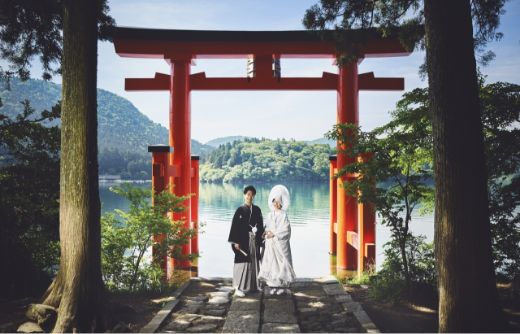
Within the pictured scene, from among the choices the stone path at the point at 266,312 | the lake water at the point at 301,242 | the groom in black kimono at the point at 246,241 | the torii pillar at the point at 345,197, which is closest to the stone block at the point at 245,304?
the stone path at the point at 266,312

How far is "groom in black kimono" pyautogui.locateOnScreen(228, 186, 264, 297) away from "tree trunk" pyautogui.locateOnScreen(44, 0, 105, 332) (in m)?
2.18

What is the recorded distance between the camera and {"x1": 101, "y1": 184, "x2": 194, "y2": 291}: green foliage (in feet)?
19.7

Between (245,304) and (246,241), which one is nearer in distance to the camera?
(245,304)

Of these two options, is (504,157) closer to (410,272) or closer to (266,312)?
(410,272)

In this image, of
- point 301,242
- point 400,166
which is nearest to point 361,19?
point 400,166

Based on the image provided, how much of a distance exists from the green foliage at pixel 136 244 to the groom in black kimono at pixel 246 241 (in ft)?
3.62

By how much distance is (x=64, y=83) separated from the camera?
14.2 feet

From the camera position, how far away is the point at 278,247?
20.2 ft

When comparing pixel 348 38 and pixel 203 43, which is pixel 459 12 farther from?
pixel 203 43

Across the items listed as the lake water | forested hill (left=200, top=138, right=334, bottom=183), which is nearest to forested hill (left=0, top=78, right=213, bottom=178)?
forested hill (left=200, top=138, right=334, bottom=183)

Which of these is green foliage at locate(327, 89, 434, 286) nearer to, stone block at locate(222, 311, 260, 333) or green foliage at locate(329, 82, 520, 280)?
green foliage at locate(329, 82, 520, 280)

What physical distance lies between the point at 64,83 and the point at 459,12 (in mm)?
4182

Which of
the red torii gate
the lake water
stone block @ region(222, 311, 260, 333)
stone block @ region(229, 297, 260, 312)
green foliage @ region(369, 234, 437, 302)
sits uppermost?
the red torii gate

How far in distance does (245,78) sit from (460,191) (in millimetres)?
5992
